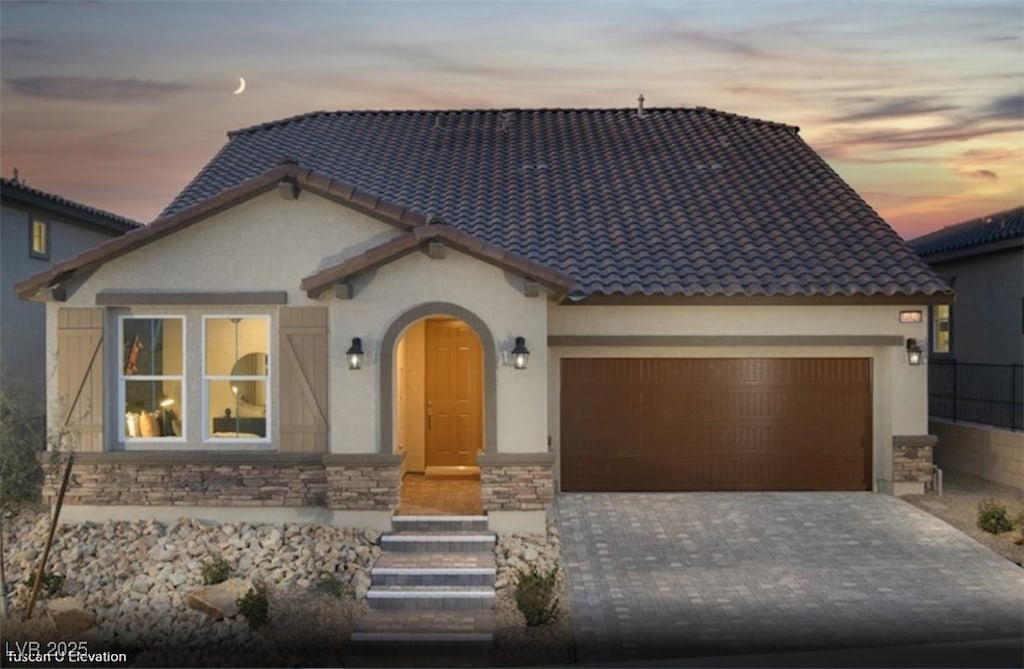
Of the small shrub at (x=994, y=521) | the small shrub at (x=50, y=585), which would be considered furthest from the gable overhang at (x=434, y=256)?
the small shrub at (x=994, y=521)

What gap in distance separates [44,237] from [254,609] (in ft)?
48.3

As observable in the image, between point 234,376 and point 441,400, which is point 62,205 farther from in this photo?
point 441,400

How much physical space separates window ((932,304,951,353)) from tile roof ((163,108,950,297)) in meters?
7.98

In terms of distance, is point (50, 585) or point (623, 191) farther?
point (623, 191)

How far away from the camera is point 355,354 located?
11156mm

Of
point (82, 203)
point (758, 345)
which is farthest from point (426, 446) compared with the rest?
point (82, 203)

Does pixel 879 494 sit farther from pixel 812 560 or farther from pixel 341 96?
pixel 341 96

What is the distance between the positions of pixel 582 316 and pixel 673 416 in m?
2.29

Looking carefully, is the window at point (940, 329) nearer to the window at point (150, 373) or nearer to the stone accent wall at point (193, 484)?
the stone accent wall at point (193, 484)

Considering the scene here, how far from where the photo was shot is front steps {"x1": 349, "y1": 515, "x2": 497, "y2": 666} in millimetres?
8422

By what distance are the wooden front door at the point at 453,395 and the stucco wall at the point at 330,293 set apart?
275 centimetres

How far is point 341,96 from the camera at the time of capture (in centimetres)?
1973

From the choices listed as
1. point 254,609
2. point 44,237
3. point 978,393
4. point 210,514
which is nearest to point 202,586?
point 254,609

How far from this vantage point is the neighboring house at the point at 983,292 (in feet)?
64.0
